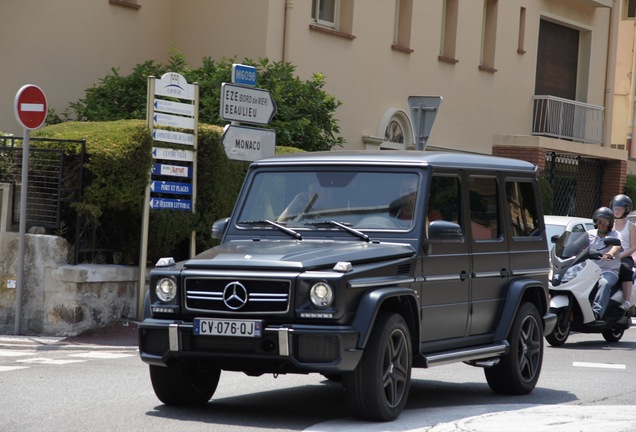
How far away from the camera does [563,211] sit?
34250mm

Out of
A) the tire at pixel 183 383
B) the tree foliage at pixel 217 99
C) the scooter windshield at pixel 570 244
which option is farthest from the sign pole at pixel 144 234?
the tire at pixel 183 383

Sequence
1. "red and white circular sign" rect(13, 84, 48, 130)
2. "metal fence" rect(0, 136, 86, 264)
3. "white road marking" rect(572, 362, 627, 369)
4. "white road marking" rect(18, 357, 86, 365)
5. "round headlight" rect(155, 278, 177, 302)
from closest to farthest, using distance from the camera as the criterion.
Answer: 1. "round headlight" rect(155, 278, 177, 302)
2. "white road marking" rect(18, 357, 86, 365)
3. "white road marking" rect(572, 362, 627, 369)
4. "red and white circular sign" rect(13, 84, 48, 130)
5. "metal fence" rect(0, 136, 86, 264)

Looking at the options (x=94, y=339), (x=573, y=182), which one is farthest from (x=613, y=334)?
(x=573, y=182)

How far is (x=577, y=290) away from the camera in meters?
16.0

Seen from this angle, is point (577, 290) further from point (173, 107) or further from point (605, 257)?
point (173, 107)

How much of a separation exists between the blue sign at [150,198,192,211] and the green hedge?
7cm

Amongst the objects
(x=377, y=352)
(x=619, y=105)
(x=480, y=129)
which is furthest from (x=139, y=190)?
(x=619, y=105)

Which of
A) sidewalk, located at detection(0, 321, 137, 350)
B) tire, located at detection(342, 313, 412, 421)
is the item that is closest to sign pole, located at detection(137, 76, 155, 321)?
sidewalk, located at detection(0, 321, 137, 350)

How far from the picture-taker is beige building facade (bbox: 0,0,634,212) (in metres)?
21.5

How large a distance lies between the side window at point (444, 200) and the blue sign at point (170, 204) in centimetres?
669

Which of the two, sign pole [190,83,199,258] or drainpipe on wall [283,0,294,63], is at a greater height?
drainpipe on wall [283,0,294,63]

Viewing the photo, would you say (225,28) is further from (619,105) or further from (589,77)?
(619,105)

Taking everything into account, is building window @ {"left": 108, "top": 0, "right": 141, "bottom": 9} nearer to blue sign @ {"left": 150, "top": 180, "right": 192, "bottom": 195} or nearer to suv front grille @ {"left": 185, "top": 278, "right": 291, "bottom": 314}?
blue sign @ {"left": 150, "top": 180, "right": 192, "bottom": 195}

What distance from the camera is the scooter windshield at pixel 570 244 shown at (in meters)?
16.3
